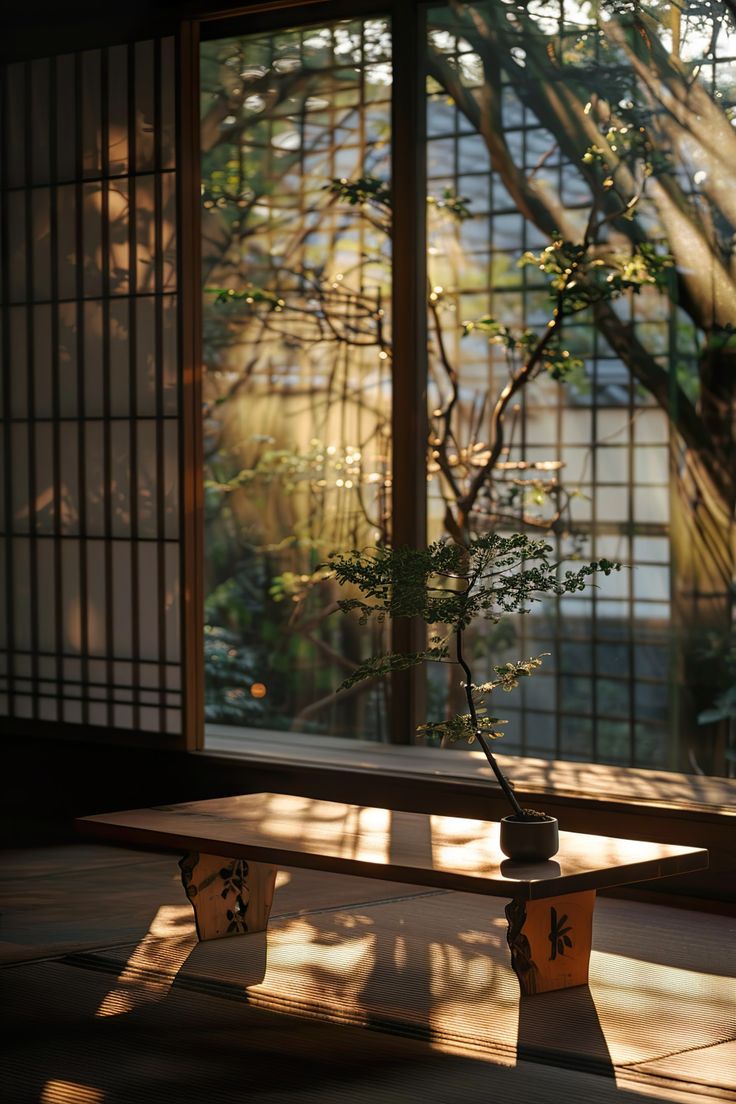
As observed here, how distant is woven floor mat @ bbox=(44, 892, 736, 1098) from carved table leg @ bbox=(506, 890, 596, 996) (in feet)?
0.15

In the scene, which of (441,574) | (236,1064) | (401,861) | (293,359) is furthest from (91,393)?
(236,1064)

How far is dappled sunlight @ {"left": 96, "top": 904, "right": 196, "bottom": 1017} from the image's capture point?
124 inches

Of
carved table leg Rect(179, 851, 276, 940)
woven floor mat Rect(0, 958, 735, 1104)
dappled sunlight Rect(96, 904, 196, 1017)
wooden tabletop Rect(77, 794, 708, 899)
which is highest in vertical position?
wooden tabletop Rect(77, 794, 708, 899)

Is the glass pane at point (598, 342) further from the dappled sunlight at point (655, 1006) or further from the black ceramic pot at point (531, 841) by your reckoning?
the black ceramic pot at point (531, 841)

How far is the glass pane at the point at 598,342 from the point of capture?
5195 millimetres

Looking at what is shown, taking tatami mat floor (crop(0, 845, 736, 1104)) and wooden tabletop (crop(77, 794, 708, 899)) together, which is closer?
tatami mat floor (crop(0, 845, 736, 1104))

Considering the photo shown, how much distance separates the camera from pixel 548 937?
317 centimetres

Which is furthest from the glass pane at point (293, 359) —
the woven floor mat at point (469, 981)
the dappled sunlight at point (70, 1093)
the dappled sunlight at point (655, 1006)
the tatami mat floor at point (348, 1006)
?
the dappled sunlight at point (70, 1093)

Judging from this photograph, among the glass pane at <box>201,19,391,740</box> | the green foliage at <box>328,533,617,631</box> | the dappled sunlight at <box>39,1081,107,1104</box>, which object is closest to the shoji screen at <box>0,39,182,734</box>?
the glass pane at <box>201,19,391,740</box>

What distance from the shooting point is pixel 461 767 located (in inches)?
179

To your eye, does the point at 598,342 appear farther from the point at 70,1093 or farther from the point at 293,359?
the point at 70,1093

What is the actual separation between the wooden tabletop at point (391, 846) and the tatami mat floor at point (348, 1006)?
30 cm

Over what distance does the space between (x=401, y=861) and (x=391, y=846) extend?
169 millimetres

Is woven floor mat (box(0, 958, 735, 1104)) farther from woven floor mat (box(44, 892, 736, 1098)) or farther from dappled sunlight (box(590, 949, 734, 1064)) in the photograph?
dappled sunlight (box(590, 949, 734, 1064))
